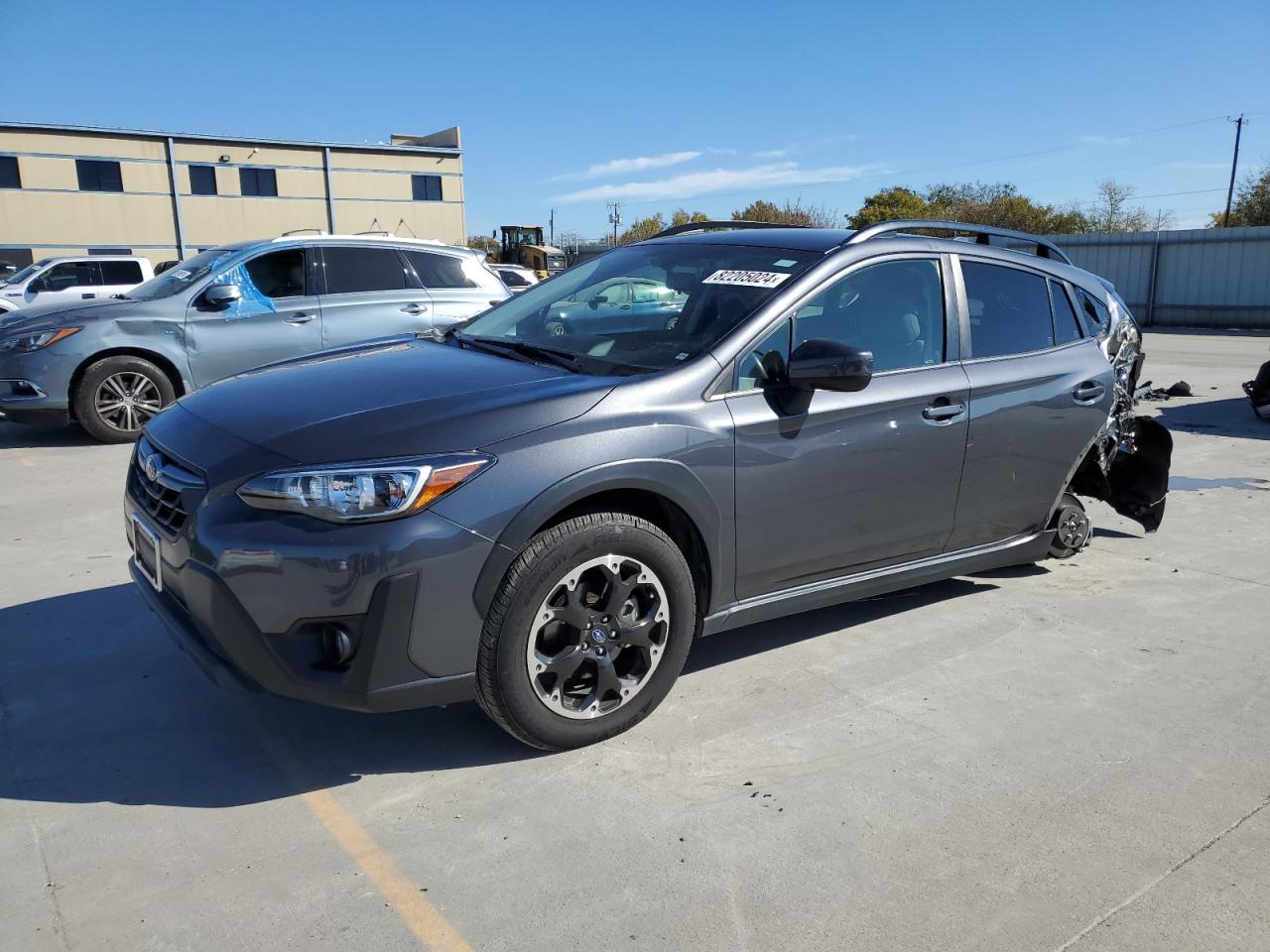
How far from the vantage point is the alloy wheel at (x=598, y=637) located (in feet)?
9.92

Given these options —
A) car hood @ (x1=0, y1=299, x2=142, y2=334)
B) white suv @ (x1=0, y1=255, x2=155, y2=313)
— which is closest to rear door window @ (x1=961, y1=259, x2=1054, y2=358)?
car hood @ (x1=0, y1=299, x2=142, y2=334)

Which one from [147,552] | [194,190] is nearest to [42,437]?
[147,552]

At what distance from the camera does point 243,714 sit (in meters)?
3.43

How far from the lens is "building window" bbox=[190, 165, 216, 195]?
40822mm

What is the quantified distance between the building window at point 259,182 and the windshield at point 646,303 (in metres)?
42.1

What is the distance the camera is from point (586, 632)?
3084 millimetres

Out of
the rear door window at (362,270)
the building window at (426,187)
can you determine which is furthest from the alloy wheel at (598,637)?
the building window at (426,187)

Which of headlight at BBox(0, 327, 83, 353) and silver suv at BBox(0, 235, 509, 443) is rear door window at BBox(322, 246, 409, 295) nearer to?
silver suv at BBox(0, 235, 509, 443)

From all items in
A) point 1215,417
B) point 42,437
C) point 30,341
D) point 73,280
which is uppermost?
point 73,280

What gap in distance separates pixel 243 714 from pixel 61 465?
17.1ft

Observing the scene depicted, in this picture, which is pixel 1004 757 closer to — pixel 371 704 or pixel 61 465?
pixel 371 704

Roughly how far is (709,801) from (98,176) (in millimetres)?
43940

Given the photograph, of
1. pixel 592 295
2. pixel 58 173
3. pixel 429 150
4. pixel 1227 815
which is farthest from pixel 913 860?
pixel 429 150

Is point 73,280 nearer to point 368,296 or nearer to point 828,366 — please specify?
point 368,296
